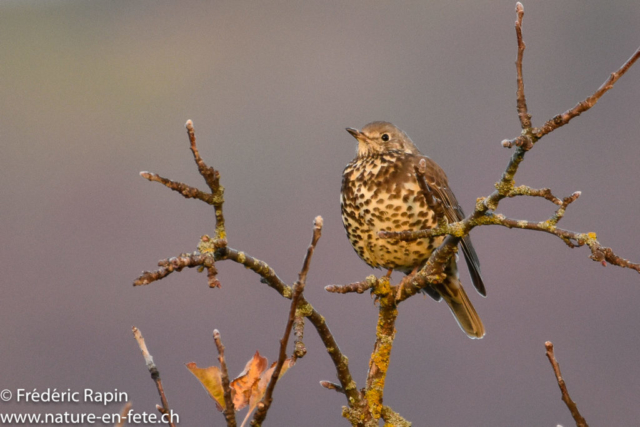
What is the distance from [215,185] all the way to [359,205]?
7.90 feet

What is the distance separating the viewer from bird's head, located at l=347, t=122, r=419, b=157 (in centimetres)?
516

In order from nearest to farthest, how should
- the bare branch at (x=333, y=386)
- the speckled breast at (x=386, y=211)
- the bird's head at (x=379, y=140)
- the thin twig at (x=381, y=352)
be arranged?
the bare branch at (x=333, y=386), the thin twig at (x=381, y=352), the speckled breast at (x=386, y=211), the bird's head at (x=379, y=140)

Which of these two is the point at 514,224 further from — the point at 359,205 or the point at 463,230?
the point at 359,205

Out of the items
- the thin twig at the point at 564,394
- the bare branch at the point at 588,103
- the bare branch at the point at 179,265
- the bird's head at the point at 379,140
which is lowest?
the thin twig at the point at 564,394

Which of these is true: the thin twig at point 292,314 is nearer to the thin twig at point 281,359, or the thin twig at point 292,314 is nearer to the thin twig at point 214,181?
the thin twig at point 281,359

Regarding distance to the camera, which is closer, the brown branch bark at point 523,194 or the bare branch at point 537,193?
the brown branch bark at point 523,194

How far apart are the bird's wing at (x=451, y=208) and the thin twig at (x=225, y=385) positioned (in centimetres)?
271

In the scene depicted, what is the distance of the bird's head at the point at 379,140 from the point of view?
5164mm

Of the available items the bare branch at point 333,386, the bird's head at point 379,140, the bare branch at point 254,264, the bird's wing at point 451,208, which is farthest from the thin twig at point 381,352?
the bird's head at point 379,140

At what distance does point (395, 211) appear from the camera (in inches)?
174

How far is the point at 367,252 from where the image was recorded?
4703 mm

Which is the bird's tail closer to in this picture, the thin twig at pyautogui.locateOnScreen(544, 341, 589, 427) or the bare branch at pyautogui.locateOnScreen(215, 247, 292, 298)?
the bare branch at pyautogui.locateOnScreen(215, 247, 292, 298)

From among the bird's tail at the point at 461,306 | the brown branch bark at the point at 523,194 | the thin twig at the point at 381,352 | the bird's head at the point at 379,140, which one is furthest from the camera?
the bird's head at the point at 379,140

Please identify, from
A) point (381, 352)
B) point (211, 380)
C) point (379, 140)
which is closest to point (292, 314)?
point (211, 380)
